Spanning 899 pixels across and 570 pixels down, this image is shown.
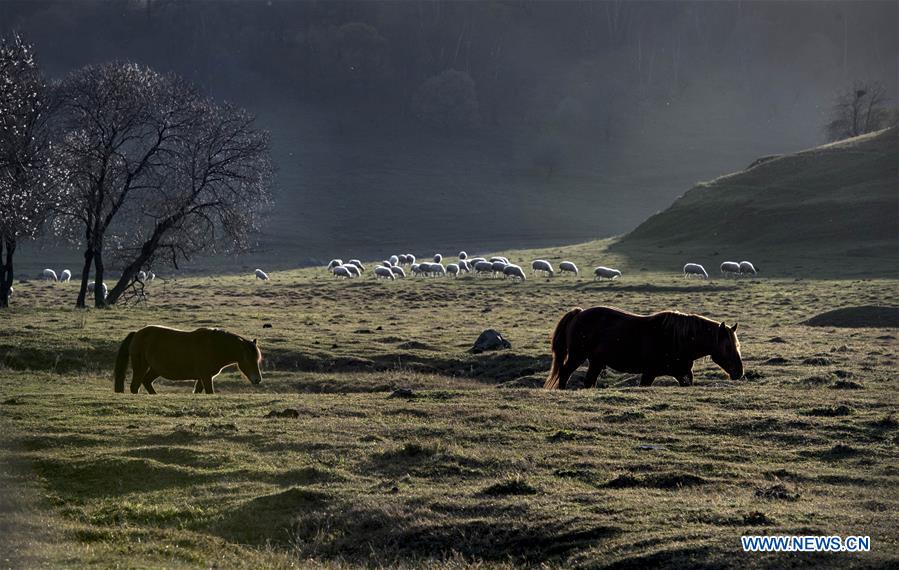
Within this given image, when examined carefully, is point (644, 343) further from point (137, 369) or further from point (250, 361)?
point (137, 369)

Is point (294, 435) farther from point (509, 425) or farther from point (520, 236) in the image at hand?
point (520, 236)

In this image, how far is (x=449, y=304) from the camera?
151 ft

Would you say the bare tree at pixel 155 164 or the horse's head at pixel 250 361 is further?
the bare tree at pixel 155 164

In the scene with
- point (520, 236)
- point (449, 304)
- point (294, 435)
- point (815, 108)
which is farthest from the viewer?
point (815, 108)

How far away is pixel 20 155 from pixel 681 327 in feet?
83.0

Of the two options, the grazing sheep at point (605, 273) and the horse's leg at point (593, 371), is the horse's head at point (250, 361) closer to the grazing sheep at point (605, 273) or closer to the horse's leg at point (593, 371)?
the horse's leg at point (593, 371)

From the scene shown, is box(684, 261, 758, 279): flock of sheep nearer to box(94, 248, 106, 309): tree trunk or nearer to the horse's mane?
box(94, 248, 106, 309): tree trunk

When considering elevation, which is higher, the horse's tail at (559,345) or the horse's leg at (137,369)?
the horse's tail at (559,345)

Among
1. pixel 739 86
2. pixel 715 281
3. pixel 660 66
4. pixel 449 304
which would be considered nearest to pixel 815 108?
pixel 739 86

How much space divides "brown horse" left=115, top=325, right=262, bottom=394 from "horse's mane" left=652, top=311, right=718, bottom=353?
841cm

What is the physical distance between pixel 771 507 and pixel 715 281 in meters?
46.4

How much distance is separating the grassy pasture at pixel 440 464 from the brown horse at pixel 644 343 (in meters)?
0.59

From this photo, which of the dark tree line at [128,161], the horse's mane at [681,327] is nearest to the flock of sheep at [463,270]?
the dark tree line at [128,161]

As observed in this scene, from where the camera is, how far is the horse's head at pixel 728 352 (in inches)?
788
